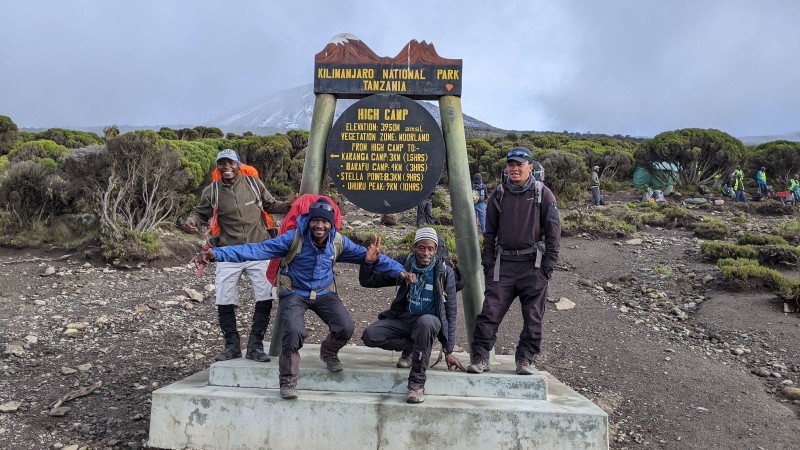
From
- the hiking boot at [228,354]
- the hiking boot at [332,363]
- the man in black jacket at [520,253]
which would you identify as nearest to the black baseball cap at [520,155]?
the man in black jacket at [520,253]

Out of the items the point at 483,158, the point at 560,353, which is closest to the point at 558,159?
the point at 483,158

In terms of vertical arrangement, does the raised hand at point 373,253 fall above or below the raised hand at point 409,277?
above

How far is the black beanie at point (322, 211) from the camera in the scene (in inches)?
182

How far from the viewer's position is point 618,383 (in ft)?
22.1

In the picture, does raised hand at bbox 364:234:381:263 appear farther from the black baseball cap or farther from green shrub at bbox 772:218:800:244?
green shrub at bbox 772:218:800:244

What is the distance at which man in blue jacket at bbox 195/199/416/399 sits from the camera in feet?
15.1

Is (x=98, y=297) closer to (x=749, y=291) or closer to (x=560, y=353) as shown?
(x=560, y=353)

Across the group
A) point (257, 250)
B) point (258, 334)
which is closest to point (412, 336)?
point (257, 250)

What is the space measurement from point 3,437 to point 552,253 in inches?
172

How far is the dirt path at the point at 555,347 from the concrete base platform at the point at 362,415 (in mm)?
636

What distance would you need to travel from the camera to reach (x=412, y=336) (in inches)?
183

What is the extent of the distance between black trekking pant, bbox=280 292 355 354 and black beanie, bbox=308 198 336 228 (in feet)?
1.93

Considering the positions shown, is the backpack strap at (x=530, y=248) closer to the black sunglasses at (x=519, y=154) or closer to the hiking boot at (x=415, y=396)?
the black sunglasses at (x=519, y=154)

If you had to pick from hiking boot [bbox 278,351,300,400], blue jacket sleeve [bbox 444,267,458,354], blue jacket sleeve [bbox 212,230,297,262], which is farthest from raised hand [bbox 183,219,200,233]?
blue jacket sleeve [bbox 444,267,458,354]
